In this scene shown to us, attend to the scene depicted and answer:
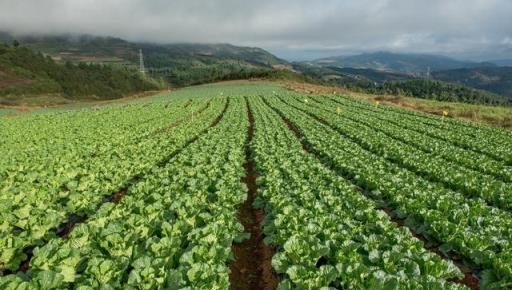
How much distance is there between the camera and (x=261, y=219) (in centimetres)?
1175

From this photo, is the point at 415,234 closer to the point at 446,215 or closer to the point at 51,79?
the point at 446,215

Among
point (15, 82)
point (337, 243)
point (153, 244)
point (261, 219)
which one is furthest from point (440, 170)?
point (15, 82)

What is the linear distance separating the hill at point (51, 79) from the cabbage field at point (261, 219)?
2794 inches

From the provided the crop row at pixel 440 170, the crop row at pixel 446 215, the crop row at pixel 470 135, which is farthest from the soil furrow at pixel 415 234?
the crop row at pixel 470 135

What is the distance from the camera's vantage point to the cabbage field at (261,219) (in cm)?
659

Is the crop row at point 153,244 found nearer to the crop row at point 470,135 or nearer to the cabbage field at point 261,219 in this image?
the cabbage field at point 261,219

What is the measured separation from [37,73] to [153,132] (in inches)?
→ 3756

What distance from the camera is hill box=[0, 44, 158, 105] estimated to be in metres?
94.7

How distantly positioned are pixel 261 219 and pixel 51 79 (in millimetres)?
113512

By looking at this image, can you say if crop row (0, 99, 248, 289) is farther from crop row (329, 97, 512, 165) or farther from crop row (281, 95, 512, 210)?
crop row (329, 97, 512, 165)

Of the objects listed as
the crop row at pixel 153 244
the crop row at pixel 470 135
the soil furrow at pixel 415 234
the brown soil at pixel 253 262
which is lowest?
the brown soil at pixel 253 262

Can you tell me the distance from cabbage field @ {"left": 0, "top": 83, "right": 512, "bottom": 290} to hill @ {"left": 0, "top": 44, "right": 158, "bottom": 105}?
2794 inches

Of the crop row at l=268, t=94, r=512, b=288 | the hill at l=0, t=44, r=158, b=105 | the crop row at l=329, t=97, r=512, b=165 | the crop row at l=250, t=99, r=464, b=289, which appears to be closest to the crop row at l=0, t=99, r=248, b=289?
the crop row at l=250, t=99, r=464, b=289

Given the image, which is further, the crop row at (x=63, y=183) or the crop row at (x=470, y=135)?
the crop row at (x=470, y=135)
